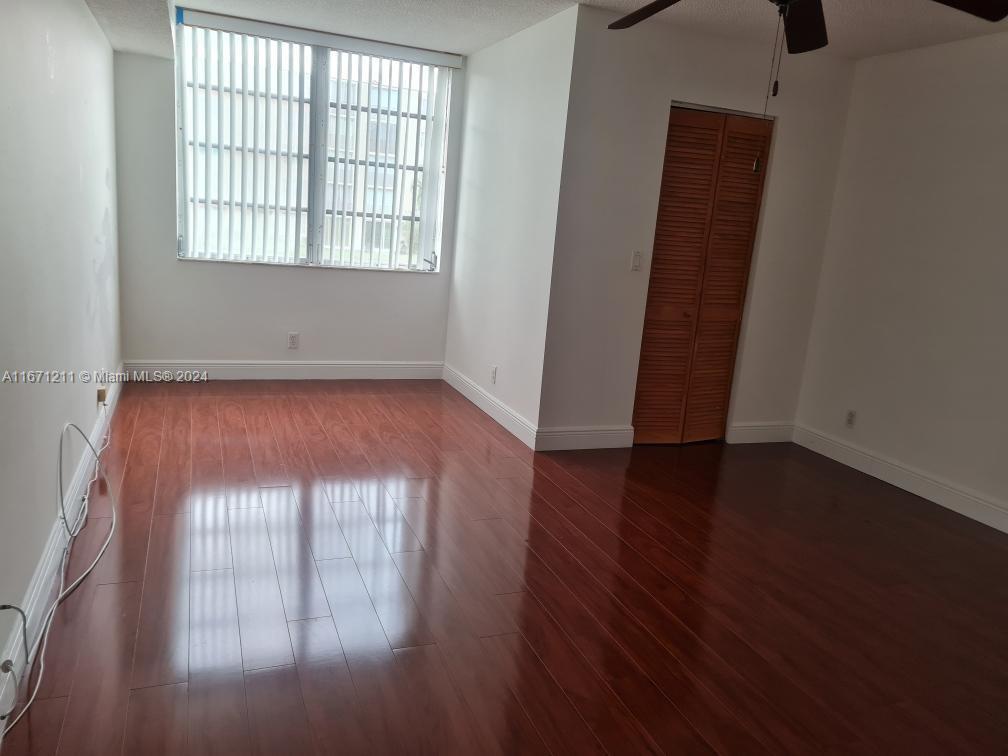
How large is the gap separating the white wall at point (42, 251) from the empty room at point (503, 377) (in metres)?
0.03

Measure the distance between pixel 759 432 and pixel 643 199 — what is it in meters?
1.81

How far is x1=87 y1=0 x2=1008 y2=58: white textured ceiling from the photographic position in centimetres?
354

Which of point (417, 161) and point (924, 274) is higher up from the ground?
point (417, 161)

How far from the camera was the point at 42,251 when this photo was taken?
8.08 ft

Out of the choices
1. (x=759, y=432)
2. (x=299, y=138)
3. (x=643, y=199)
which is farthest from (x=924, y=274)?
(x=299, y=138)

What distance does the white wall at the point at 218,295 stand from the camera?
495cm

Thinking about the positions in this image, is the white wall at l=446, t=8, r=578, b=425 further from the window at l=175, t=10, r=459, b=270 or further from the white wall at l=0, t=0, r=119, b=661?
the white wall at l=0, t=0, r=119, b=661

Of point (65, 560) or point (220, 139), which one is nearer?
point (65, 560)

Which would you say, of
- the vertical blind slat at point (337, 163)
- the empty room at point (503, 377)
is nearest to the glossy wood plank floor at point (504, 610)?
the empty room at point (503, 377)

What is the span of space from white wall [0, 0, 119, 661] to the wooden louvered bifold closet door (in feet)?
9.95

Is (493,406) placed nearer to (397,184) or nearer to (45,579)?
(397,184)

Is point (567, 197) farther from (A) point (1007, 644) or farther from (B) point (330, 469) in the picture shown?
(A) point (1007, 644)

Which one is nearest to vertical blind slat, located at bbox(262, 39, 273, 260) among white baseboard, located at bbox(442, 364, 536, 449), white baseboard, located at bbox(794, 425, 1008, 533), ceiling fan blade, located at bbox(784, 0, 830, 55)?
white baseboard, located at bbox(442, 364, 536, 449)

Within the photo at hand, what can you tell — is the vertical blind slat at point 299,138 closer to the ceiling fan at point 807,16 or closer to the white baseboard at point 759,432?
the ceiling fan at point 807,16
